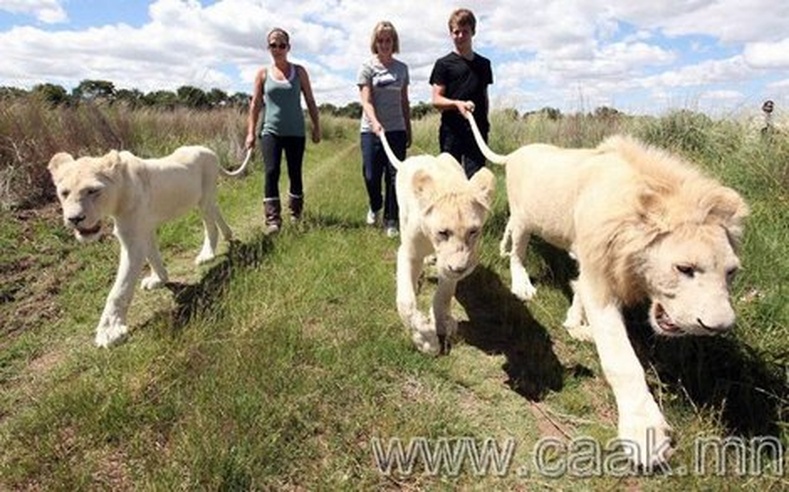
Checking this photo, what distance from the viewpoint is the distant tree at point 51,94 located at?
10.8 m

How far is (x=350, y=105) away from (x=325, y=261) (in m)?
48.8

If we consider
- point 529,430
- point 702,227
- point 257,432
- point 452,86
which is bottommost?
point 529,430

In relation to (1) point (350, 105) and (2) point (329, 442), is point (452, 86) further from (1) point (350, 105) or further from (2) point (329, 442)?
(1) point (350, 105)

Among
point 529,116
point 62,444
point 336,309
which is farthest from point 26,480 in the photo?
point 529,116

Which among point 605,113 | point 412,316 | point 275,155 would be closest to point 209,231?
point 275,155

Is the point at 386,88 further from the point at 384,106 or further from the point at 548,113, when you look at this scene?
the point at 548,113

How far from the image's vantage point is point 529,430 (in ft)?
10.6

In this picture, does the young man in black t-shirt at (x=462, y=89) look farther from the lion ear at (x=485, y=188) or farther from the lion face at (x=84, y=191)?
the lion face at (x=84, y=191)

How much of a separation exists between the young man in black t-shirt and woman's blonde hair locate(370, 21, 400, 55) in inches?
27.1

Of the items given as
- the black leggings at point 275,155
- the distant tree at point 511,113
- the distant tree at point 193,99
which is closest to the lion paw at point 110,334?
the black leggings at point 275,155

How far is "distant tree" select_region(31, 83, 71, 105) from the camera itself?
425 inches

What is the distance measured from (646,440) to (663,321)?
578mm

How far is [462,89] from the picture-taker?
620 centimetres

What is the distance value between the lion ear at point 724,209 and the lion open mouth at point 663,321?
0.48 meters
